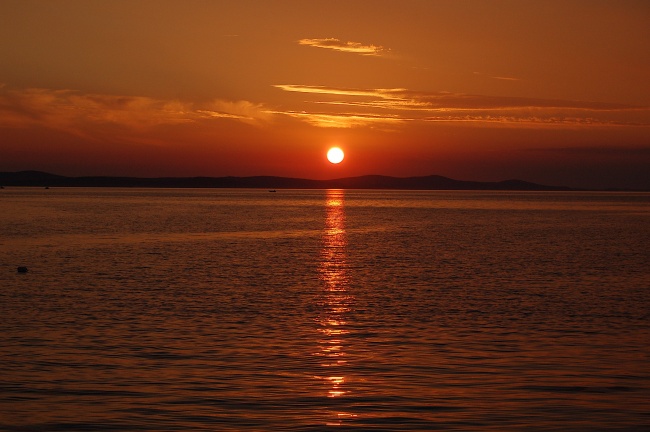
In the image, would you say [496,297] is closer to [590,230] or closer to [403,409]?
[403,409]

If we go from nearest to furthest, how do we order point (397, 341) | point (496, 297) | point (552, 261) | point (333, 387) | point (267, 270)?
1. point (333, 387)
2. point (397, 341)
3. point (496, 297)
4. point (267, 270)
5. point (552, 261)

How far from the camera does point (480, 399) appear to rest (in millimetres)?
18750

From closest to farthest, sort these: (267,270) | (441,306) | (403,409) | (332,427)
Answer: (332,427), (403,409), (441,306), (267,270)

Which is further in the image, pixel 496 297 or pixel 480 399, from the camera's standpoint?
pixel 496 297

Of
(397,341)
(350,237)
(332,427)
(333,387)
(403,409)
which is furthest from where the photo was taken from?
(350,237)

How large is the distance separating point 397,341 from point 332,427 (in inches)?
370

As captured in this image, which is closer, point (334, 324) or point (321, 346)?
point (321, 346)

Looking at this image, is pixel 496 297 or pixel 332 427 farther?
pixel 496 297

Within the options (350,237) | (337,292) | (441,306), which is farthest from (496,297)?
(350,237)

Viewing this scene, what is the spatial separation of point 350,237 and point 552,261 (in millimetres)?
34117

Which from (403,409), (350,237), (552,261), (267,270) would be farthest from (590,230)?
(403,409)

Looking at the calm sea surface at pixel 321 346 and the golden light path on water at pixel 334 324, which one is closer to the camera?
the calm sea surface at pixel 321 346

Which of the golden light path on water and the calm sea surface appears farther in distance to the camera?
the golden light path on water

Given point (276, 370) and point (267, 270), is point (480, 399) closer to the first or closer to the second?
point (276, 370)
